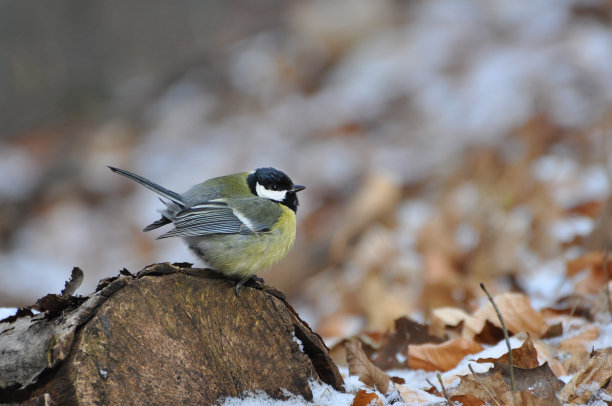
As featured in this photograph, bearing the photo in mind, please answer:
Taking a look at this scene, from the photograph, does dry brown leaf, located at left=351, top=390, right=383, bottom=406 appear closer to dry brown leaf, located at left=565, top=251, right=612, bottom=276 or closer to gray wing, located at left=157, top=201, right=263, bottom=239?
gray wing, located at left=157, top=201, right=263, bottom=239

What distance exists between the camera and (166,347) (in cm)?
206

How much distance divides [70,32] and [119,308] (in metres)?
10.3

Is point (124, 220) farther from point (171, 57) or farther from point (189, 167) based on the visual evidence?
point (171, 57)

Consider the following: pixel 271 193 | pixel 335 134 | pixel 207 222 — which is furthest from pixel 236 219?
pixel 335 134

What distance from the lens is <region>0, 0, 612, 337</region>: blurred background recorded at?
15.4 feet

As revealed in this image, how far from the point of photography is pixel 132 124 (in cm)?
990

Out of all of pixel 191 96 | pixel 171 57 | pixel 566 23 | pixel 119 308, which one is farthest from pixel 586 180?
pixel 171 57

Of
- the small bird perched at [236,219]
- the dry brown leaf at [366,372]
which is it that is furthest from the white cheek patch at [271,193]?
the dry brown leaf at [366,372]

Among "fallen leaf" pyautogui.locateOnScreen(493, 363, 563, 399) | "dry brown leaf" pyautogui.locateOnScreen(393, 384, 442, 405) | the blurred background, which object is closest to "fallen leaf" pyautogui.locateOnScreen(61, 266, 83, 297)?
"dry brown leaf" pyautogui.locateOnScreen(393, 384, 442, 405)

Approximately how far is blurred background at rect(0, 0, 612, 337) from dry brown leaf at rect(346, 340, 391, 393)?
1.00m

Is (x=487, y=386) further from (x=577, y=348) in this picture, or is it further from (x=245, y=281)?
(x=245, y=281)

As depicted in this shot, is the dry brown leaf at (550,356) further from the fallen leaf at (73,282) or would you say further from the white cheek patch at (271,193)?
the fallen leaf at (73,282)

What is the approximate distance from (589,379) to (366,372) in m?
0.75

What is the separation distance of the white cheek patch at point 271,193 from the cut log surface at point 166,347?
2.32 ft
